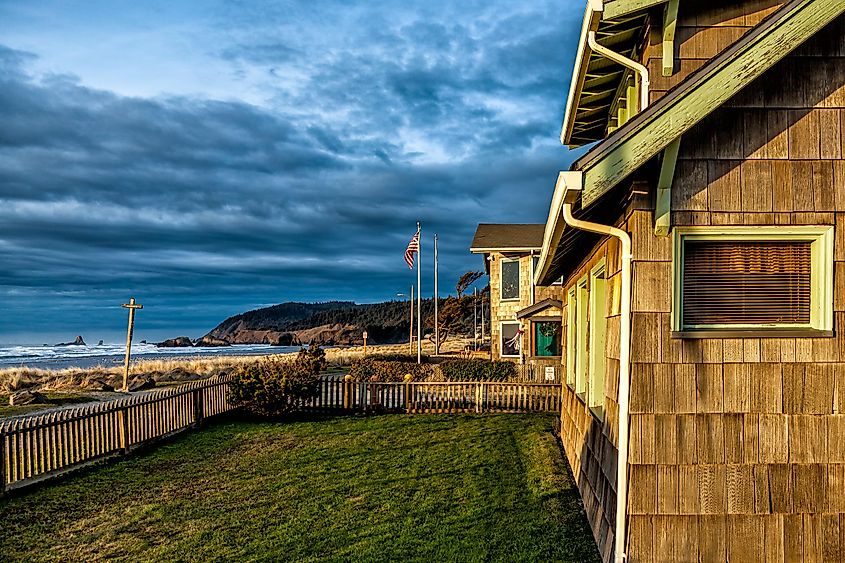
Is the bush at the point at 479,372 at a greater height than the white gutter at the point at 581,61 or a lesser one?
lesser

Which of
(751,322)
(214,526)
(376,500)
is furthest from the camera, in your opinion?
(376,500)

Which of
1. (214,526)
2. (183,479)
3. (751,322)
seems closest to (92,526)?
(214,526)

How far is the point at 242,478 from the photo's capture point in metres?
10.2

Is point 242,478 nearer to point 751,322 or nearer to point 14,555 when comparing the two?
point 14,555

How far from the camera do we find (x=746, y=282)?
17.3 feet

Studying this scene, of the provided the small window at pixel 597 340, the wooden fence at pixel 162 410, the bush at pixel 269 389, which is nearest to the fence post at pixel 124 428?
the wooden fence at pixel 162 410

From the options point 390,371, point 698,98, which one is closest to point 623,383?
point 698,98

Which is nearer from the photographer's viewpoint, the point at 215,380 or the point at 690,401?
the point at 690,401

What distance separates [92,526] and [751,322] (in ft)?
24.4

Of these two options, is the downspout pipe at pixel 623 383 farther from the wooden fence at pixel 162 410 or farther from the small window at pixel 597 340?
the wooden fence at pixel 162 410

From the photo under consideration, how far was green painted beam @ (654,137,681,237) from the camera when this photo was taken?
200 inches

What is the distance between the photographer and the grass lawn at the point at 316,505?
22.4ft

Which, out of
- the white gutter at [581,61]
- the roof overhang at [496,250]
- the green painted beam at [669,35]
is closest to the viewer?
the green painted beam at [669,35]

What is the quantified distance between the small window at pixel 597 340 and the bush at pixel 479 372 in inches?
632
